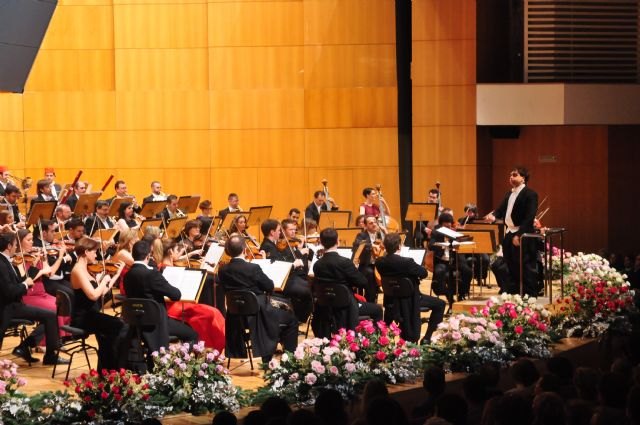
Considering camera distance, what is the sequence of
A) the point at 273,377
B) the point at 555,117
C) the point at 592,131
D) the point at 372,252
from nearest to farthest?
the point at 273,377
the point at 372,252
the point at 555,117
the point at 592,131

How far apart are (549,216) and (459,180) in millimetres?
2194

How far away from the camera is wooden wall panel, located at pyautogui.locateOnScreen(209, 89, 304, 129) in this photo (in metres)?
18.2

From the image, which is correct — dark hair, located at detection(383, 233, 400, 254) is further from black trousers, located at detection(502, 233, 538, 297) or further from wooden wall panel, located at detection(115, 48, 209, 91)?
wooden wall panel, located at detection(115, 48, 209, 91)

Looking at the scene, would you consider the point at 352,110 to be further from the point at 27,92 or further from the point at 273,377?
the point at 273,377

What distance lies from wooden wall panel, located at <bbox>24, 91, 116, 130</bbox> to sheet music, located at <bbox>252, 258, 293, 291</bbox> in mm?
9209

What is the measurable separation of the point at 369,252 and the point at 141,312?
3.70 meters

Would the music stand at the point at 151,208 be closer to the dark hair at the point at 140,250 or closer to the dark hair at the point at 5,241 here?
the dark hair at the point at 5,241

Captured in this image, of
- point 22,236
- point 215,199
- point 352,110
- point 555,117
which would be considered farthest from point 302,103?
point 22,236

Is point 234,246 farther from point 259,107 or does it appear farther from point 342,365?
point 259,107

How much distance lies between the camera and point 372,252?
11.8m

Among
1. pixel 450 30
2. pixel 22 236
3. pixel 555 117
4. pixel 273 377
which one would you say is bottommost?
pixel 273 377

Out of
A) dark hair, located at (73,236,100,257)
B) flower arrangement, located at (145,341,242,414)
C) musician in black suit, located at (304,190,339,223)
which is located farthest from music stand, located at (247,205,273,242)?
flower arrangement, located at (145,341,242,414)

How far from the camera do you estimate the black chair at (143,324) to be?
333 inches

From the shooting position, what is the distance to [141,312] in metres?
8.47
